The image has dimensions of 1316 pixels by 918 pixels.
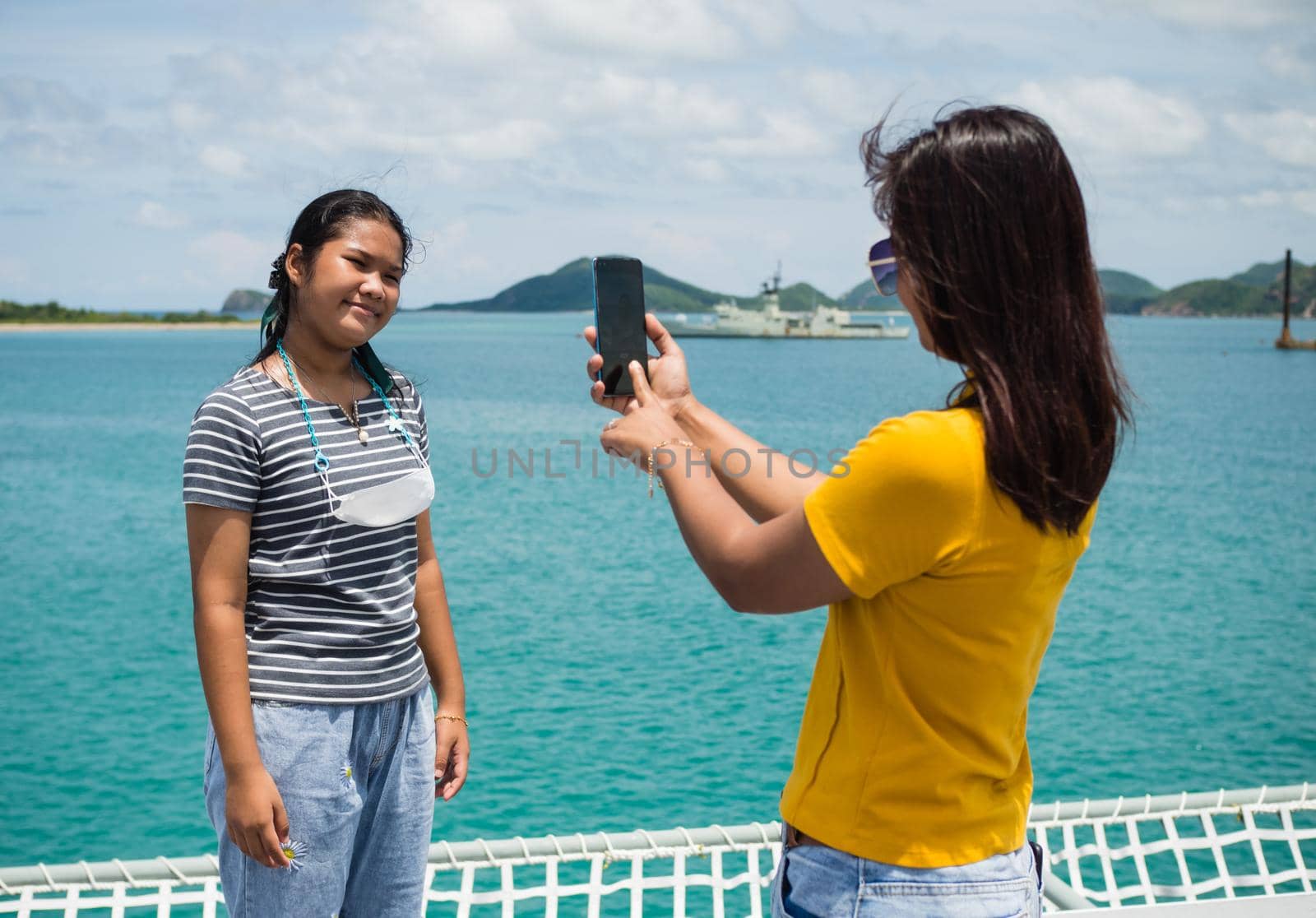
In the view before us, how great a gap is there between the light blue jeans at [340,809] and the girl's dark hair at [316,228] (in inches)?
25.5

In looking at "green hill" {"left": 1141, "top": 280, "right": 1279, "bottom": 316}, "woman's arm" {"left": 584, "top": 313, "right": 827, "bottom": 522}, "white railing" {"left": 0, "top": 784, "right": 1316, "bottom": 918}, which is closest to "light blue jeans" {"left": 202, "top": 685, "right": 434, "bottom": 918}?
"woman's arm" {"left": 584, "top": 313, "right": 827, "bottom": 522}

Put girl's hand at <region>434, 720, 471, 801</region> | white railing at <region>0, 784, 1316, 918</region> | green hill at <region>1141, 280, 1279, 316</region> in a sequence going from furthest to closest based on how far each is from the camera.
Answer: green hill at <region>1141, 280, 1279, 316</region> → white railing at <region>0, 784, 1316, 918</region> → girl's hand at <region>434, 720, 471, 801</region>

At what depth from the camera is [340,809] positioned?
1.89 metres

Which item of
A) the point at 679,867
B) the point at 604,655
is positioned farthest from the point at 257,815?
the point at 604,655

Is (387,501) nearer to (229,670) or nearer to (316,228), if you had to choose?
(229,670)

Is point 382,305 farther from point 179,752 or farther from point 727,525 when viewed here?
point 179,752

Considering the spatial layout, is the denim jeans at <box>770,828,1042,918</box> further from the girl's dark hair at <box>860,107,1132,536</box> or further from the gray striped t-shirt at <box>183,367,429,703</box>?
the gray striped t-shirt at <box>183,367,429,703</box>

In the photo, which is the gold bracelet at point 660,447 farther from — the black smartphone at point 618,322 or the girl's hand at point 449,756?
the girl's hand at point 449,756

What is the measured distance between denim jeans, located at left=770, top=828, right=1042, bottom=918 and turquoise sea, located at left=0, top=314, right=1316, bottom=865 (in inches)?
26.4

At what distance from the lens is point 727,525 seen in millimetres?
1318

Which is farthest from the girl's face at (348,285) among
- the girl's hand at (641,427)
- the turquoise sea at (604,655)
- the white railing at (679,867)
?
the white railing at (679,867)

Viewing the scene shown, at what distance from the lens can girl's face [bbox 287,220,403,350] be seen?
1973 mm

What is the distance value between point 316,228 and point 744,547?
1126 mm

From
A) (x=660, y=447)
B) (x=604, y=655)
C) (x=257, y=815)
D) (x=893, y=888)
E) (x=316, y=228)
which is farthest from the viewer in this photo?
(x=604, y=655)
